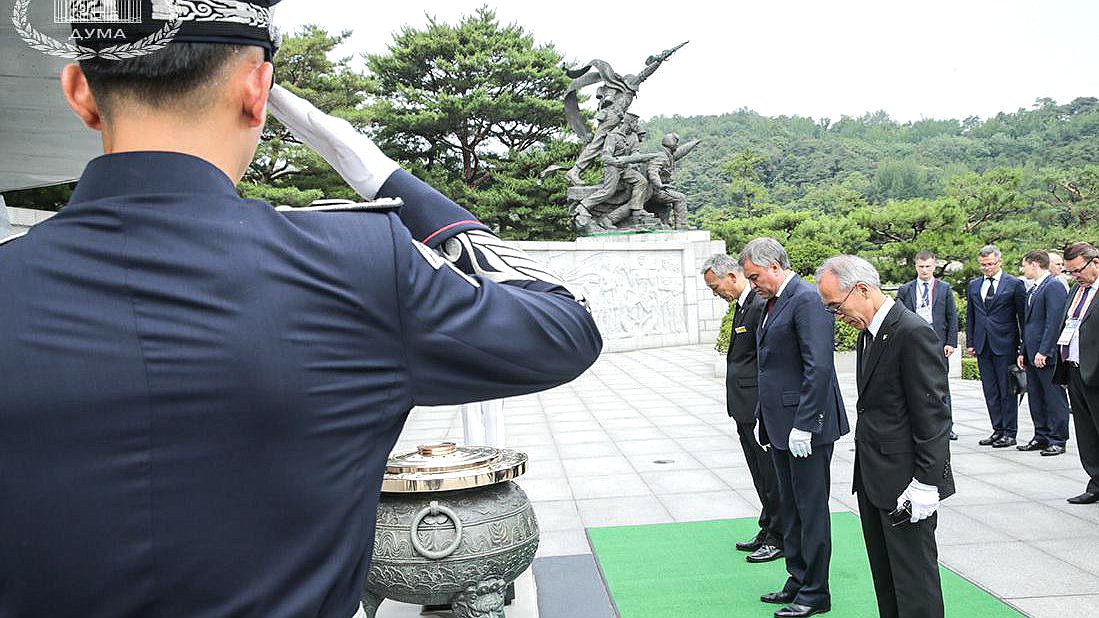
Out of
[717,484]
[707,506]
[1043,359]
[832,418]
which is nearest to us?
[832,418]

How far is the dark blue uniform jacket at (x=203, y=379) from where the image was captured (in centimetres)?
79

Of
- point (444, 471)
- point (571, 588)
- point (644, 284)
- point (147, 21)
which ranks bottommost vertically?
point (571, 588)

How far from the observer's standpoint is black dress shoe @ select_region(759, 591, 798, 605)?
4.07 m

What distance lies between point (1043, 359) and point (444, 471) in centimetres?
621

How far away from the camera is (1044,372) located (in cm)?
713

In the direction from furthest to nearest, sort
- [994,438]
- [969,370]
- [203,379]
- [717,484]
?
[969,370]
[994,438]
[717,484]
[203,379]

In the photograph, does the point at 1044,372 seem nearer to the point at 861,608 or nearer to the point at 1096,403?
the point at 1096,403

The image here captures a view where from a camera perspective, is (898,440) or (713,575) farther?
(713,575)

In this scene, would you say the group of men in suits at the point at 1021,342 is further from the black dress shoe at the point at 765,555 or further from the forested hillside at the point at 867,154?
the forested hillside at the point at 867,154

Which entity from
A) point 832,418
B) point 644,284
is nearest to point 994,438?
point 832,418

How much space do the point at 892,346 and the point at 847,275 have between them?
0.36 metres

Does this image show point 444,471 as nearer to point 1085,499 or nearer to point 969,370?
point 1085,499

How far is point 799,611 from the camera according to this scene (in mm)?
3863

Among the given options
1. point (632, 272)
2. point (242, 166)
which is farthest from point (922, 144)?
point (242, 166)
